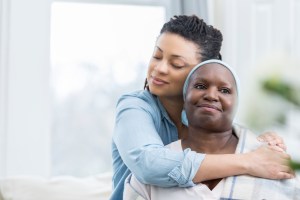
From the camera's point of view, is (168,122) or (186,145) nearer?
(186,145)

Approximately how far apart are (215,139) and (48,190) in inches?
41.6

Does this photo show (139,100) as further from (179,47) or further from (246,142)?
(246,142)

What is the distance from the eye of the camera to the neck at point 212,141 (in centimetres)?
151

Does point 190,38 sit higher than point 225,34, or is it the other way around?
point 190,38

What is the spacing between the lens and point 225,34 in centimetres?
371

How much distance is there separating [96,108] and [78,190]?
1414mm

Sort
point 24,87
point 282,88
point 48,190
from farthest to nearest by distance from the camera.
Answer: point 24,87, point 48,190, point 282,88

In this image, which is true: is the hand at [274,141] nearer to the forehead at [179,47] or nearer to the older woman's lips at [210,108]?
the older woman's lips at [210,108]

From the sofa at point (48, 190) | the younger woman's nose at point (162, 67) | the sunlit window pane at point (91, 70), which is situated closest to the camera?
the younger woman's nose at point (162, 67)

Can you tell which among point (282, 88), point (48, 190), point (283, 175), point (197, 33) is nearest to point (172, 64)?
point (197, 33)

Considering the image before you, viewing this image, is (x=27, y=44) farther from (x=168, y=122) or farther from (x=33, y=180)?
(x=168, y=122)

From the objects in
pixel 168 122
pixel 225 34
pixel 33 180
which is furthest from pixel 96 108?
pixel 168 122

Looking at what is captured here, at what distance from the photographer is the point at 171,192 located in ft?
4.77

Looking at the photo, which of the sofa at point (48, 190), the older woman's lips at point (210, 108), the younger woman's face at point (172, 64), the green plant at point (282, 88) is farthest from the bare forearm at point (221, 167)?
the green plant at point (282, 88)
